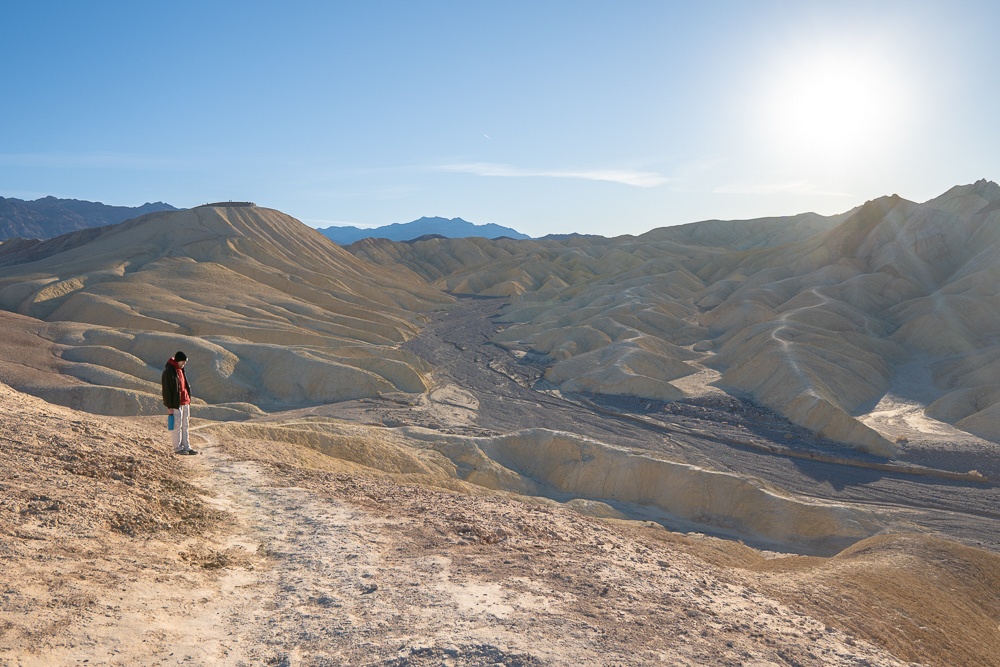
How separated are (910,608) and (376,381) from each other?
3733 cm

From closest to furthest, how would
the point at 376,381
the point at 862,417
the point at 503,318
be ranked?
the point at 862,417
the point at 376,381
the point at 503,318

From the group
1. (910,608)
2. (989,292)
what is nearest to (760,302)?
(989,292)

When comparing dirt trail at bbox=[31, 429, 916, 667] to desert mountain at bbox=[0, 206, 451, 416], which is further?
desert mountain at bbox=[0, 206, 451, 416]

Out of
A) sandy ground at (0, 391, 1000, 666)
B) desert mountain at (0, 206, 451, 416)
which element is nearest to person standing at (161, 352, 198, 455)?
sandy ground at (0, 391, 1000, 666)

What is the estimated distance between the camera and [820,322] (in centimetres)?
5712

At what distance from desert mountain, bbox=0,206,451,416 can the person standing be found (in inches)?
931

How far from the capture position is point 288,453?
17000 millimetres

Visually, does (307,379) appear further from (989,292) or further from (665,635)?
(989,292)

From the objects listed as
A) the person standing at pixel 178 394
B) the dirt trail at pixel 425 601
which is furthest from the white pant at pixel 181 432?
the dirt trail at pixel 425 601

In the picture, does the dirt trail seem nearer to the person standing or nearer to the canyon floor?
the canyon floor

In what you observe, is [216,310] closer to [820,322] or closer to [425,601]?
[820,322]

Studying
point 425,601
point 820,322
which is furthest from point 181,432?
point 820,322

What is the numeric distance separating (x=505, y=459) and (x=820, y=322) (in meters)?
40.1

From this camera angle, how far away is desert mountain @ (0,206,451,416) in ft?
133
